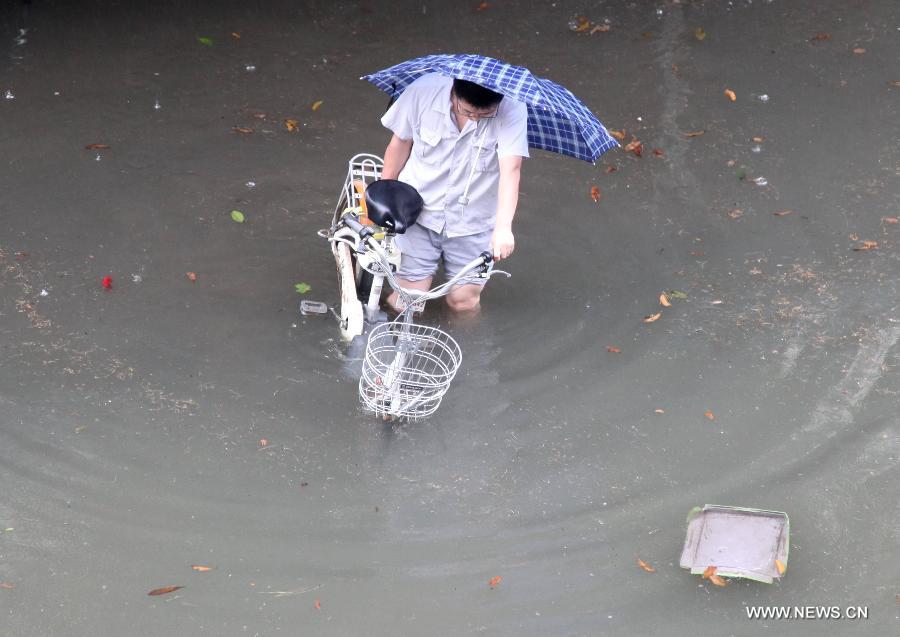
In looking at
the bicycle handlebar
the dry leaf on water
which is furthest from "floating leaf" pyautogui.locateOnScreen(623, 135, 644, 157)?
the dry leaf on water

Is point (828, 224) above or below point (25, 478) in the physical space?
above

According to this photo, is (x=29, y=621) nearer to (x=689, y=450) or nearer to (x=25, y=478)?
(x=25, y=478)

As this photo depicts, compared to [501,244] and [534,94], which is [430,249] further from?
[534,94]

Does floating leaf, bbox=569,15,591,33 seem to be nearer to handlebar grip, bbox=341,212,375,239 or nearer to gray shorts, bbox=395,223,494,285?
A: gray shorts, bbox=395,223,494,285

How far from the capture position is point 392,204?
4617 millimetres

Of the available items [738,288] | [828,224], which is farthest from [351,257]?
[828,224]

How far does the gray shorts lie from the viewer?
17.0 ft

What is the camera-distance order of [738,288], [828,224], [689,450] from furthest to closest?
[828,224] → [738,288] → [689,450]

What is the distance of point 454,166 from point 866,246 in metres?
2.51

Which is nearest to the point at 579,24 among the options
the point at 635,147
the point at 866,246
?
the point at 635,147

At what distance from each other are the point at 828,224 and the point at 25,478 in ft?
14.3

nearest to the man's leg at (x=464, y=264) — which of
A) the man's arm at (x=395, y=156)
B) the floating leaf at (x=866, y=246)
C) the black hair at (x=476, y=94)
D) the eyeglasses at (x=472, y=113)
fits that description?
the man's arm at (x=395, y=156)

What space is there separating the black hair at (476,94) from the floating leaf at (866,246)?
2.48m

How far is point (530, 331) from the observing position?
5469 mm
